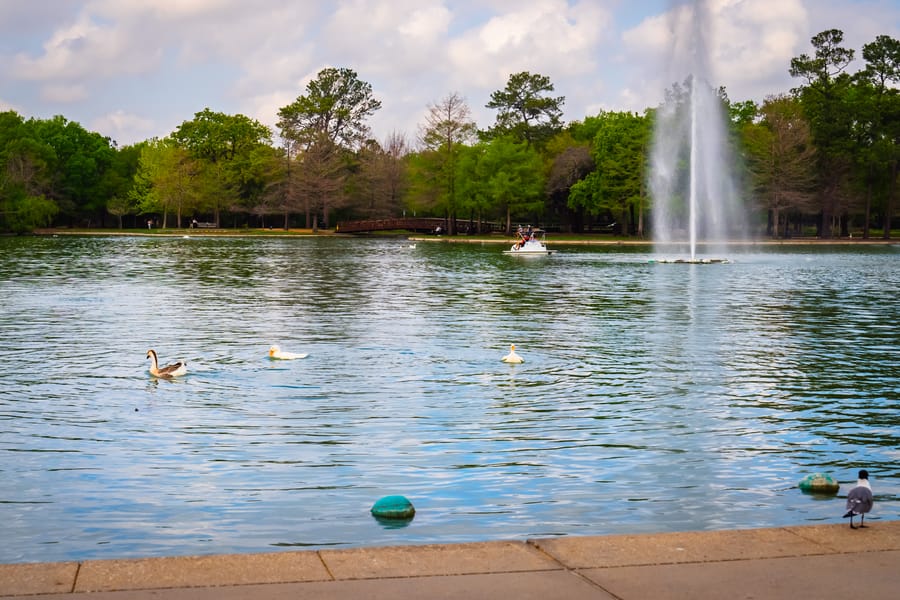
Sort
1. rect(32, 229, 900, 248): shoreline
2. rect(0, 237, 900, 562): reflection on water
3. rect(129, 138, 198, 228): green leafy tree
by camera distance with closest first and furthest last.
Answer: rect(0, 237, 900, 562): reflection on water < rect(32, 229, 900, 248): shoreline < rect(129, 138, 198, 228): green leafy tree

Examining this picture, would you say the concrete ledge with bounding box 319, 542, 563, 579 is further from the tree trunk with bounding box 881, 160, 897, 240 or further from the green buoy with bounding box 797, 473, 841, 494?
the tree trunk with bounding box 881, 160, 897, 240

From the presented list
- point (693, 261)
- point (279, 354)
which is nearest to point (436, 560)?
point (279, 354)

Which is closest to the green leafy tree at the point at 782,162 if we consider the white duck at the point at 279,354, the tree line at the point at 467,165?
the tree line at the point at 467,165

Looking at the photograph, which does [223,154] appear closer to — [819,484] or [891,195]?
[891,195]

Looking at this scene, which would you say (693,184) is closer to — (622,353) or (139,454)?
(622,353)

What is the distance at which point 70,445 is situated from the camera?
15.2 metres

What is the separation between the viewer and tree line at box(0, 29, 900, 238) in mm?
119375

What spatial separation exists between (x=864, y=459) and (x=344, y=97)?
141046mm

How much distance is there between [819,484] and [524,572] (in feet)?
20.6

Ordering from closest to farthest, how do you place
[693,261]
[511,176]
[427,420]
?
[427,420] → [693,261] → [511,176]

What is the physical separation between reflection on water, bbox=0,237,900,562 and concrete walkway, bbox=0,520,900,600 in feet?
8.82

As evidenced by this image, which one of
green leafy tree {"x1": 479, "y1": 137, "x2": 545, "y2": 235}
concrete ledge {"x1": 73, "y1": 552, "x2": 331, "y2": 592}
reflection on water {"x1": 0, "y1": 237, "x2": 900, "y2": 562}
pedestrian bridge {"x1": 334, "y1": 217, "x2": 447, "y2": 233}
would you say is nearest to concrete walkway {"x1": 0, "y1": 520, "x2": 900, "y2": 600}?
concrete ledge {"x1": 73, "y1": 552, "x2": 331, "y2": 592}

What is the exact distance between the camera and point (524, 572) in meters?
7.48

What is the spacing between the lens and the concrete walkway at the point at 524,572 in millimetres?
7020
